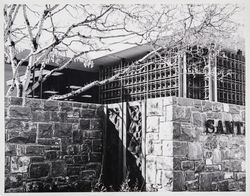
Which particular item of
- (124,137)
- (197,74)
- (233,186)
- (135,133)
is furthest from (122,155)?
(197,74)

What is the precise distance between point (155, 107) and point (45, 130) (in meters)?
1.66

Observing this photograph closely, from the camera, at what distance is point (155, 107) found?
15.7 ft

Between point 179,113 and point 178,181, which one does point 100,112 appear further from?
point 178,181

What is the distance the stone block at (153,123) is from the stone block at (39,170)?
62.9 inches

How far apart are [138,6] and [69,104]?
6.14ft

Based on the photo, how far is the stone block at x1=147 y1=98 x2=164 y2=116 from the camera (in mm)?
4724

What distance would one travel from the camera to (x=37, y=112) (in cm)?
477

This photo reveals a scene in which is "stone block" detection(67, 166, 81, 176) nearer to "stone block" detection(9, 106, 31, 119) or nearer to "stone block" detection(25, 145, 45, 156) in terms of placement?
"stone block" detection(25, 145, 45, 156)

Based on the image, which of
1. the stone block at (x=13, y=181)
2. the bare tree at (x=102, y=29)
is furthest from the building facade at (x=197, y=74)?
the stone block at (x=13, y=181)

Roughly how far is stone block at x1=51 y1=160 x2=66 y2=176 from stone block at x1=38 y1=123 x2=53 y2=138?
426mm

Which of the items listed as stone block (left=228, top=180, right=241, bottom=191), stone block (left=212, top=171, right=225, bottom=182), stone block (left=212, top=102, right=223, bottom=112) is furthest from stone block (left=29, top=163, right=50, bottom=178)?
stone block (left=228, top=180, right=241, bottom=191)

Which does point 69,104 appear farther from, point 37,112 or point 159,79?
point 159,79

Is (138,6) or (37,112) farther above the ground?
(138,6)

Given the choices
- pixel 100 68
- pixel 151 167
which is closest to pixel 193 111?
pixel 151 167
